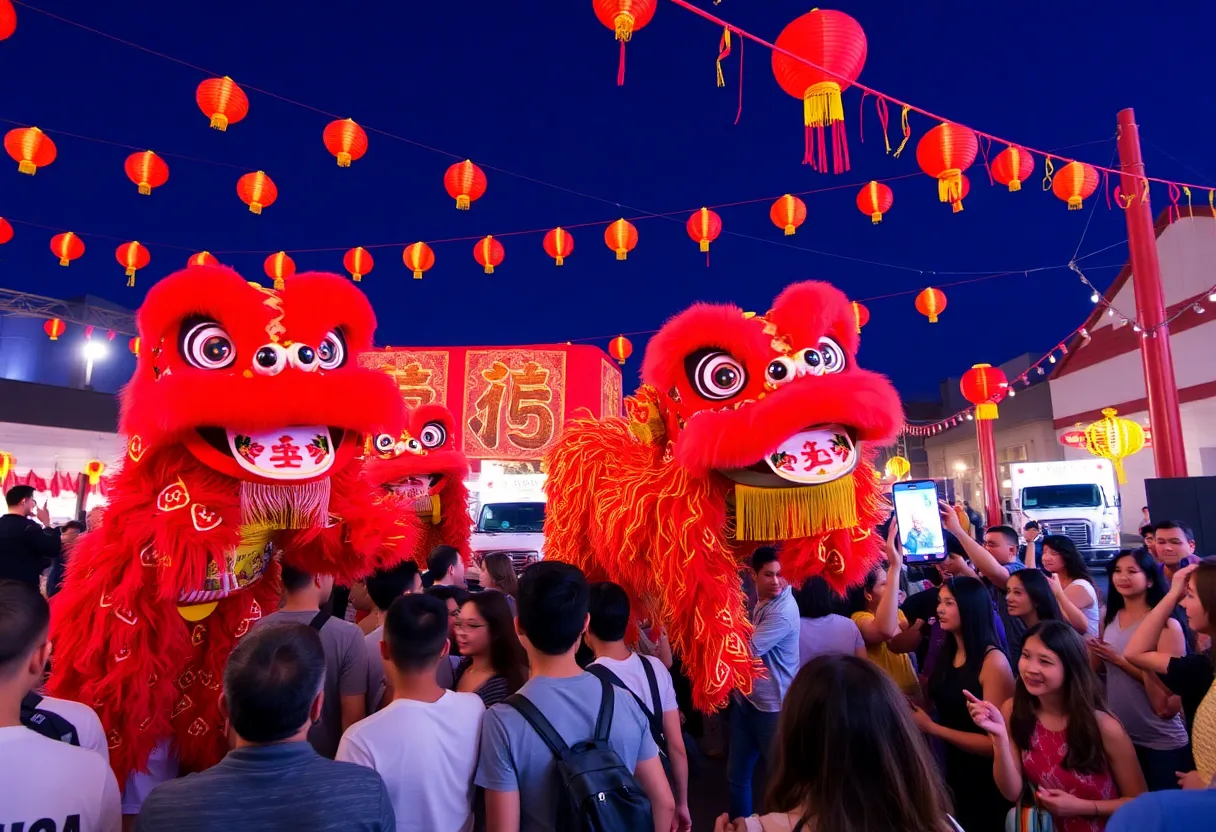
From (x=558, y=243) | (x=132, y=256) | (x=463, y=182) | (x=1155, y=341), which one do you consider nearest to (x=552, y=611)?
(x=463, y=182)

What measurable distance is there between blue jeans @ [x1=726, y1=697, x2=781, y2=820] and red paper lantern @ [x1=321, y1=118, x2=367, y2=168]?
5260mm

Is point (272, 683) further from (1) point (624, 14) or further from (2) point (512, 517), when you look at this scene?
(2) point (512, 517)

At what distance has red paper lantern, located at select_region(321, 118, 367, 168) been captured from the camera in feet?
19.9

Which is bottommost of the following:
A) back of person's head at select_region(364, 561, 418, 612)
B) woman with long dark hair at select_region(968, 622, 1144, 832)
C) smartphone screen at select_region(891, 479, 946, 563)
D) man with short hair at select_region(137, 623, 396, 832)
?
woman with long dark hair at select_region(968, 622, 1144, 832)

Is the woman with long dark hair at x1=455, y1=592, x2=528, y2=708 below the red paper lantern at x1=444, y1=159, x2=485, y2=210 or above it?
below

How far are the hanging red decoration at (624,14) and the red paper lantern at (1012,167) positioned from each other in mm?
3672

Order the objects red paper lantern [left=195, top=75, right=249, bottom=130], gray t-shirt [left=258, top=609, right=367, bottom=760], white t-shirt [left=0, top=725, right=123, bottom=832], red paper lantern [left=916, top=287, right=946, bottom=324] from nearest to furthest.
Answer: white t-shirt [left=0, top=725, right=123, bottom=832], gray t-shirt [left=258, top=609, right=367, bottom=760], red paper lantern [left=195, top=75, right=249, bottom=130], red paper lantern [left=916, top=287, right=946, bottom=324]

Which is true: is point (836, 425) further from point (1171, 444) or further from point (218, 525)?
point (1171, 444)

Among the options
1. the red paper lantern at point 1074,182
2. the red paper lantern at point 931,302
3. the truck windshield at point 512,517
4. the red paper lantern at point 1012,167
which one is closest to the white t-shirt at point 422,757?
the red paper lantern at point 1012,167

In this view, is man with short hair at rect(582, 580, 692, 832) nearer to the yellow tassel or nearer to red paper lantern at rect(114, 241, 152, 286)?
the yellow tassel

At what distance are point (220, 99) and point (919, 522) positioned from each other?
18.8 feet

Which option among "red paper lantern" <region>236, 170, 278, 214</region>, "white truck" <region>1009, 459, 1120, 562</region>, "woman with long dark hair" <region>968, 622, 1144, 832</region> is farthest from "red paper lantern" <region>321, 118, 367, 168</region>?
"white truck" <region>1009, 459, 1120, 562</region>

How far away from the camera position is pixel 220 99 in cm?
546

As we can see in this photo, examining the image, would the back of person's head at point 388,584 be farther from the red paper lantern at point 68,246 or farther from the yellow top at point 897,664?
the red paper lantern at point 68,246
